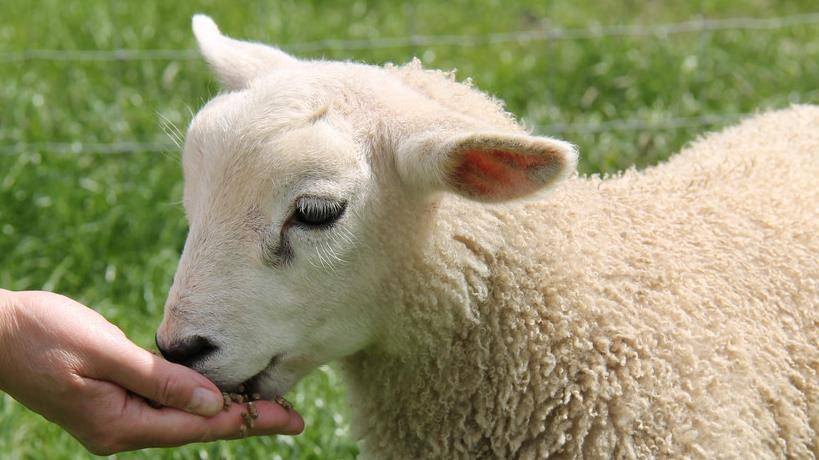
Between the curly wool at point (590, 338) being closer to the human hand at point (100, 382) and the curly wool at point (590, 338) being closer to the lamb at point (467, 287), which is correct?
the lamb at point (467, 287)

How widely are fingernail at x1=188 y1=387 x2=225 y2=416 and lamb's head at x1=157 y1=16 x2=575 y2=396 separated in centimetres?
6

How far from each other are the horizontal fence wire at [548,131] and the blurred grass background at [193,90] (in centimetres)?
1

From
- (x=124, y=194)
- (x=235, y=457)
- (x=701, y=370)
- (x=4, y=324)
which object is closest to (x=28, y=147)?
(x=124, y=194)

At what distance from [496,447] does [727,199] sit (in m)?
1.02

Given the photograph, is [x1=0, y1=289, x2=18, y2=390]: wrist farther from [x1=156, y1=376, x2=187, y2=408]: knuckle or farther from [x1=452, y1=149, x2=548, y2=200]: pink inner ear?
[x1=452, y1=149, x2=548, y2=200]: pink inner ear

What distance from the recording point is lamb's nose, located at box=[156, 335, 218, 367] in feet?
8.52

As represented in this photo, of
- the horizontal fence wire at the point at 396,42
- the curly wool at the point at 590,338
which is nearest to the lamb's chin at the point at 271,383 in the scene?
the curly wool at the point at 590,338

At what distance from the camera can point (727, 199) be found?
123 inches

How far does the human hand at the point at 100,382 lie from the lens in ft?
8.59

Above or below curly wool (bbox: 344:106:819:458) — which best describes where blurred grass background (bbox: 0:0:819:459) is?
above

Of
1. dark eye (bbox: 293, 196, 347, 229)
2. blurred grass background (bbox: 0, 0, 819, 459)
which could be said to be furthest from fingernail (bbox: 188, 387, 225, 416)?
blurred grass background (bbox: 0, 0, 819, 459)

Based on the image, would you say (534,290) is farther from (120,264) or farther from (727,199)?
(120,264)

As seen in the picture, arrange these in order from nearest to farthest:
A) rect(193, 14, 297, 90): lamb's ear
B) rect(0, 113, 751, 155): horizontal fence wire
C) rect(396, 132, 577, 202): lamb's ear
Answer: rect(396, 132, 577, 202): lamb's ear, rect(193, 14, 297, 90): lamb's ear, rect(0, 113, 751, 155): horizontal fence wire

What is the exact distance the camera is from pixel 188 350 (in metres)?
2.62
